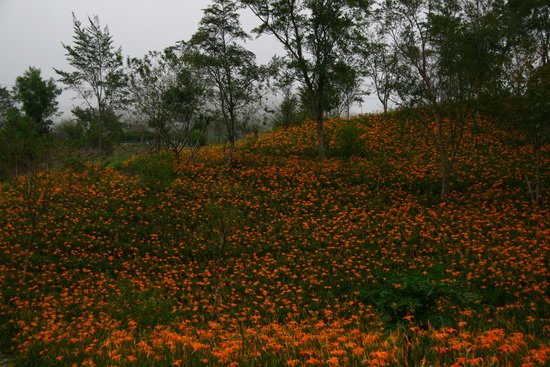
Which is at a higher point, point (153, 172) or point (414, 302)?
point (153, 172)

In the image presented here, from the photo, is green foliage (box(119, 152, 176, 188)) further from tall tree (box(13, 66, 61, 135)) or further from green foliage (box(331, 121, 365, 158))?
tall tree (box(13, 66, 61, 135))

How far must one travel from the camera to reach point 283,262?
11938mm

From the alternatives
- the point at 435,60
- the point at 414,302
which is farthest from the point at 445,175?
the point at 414,302

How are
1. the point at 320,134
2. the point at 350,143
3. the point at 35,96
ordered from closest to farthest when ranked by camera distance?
the point at 320,134 → the point at 350,143 → the point at 35,96

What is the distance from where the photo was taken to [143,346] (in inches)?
213

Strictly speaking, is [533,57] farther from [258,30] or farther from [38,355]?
[38,355]

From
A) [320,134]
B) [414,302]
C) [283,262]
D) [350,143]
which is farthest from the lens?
[350,143]

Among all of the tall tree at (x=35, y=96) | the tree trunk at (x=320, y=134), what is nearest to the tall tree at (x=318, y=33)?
the tree trunk at (x=320, y=134)

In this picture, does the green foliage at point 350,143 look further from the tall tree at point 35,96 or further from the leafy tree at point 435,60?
the tall tree at point 35,96

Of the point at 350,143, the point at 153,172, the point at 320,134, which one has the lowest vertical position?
the point at 153,172

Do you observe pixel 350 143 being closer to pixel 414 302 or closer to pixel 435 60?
pixel 435 60

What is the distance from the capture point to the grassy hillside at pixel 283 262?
4.98m

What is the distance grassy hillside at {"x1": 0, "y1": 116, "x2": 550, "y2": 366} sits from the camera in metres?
4.98

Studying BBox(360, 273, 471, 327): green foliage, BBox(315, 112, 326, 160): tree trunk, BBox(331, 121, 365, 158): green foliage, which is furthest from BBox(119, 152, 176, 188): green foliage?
BBox(360, 273, 471, 327): green foliage
